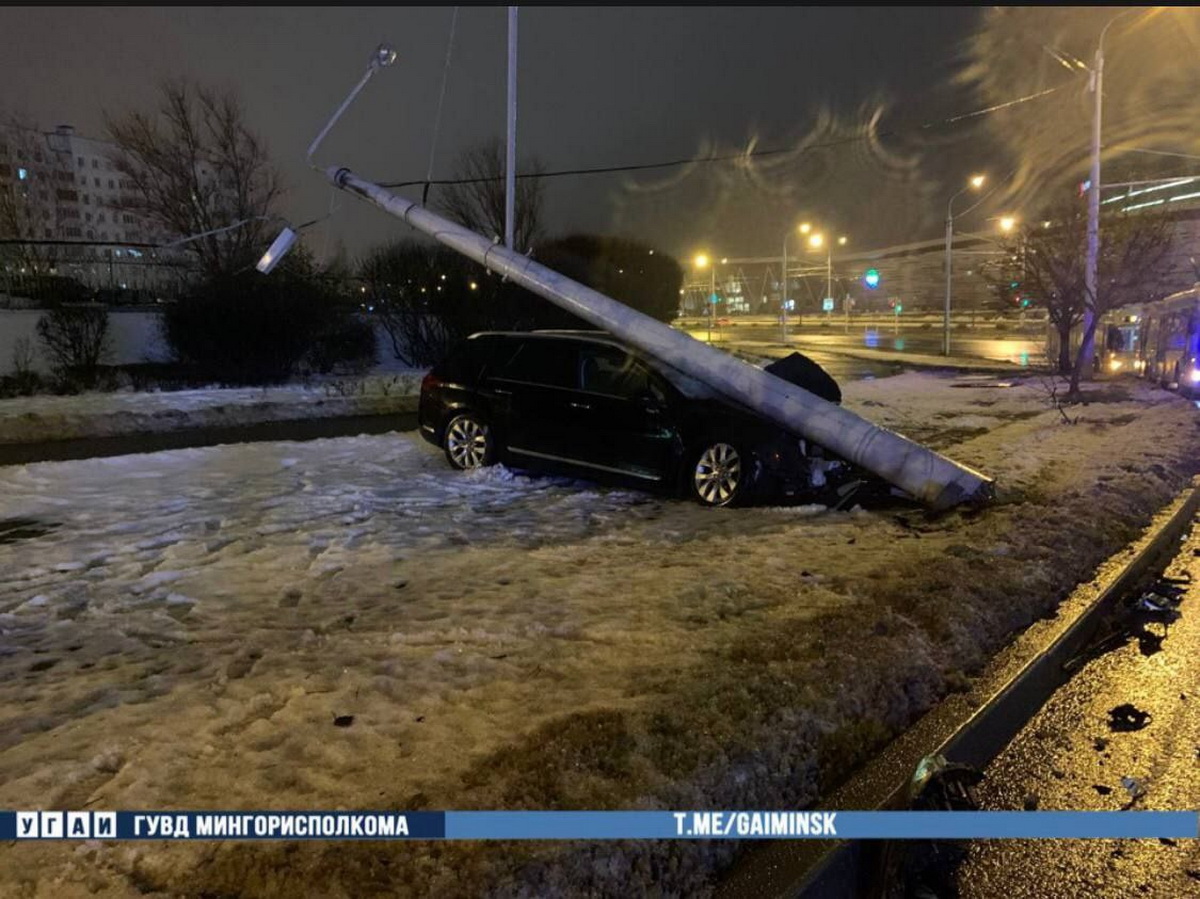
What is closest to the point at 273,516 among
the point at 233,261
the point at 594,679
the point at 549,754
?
the point at 594,679

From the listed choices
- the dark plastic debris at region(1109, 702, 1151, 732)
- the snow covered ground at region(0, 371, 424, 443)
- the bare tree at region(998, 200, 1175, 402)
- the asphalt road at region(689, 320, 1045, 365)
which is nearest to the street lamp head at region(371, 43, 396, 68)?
the snow covered ground at region(0, 371, 424, 443)

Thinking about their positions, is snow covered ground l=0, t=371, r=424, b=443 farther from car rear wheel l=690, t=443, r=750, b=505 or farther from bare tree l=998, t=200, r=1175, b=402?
bare tree l=998, t=200, r=1175, b=402

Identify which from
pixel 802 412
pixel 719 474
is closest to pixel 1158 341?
pixel 802 412

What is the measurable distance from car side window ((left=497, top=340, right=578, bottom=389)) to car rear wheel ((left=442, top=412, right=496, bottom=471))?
2.14 feet

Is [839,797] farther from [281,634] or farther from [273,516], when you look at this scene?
[273,516]

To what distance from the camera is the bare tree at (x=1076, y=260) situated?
2222cm

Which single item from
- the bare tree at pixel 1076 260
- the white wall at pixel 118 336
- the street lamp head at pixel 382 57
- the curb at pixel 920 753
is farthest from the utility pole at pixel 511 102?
the bare tree at pixel 1076 260

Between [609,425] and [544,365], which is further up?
[544,365]

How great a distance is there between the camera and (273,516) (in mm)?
7129

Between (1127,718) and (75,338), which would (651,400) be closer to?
(1127,718)

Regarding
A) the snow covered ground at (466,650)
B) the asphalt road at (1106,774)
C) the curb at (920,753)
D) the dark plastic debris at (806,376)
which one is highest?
the dark plastic debris at (806,376)

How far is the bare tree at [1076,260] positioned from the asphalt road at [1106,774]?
1910 cm

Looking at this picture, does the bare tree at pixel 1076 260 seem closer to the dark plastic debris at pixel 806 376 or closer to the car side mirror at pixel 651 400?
the dark plastic debris at pixel 806 376

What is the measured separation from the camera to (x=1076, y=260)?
2248cm
